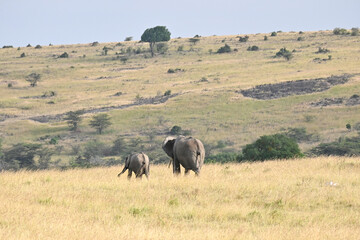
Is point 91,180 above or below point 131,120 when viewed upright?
above

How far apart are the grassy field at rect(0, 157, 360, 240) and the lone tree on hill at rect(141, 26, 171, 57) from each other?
380ft

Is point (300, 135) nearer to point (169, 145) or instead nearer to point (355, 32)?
point (169, 145)

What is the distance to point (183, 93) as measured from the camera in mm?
80500

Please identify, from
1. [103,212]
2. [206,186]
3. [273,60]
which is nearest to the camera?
[103,212]

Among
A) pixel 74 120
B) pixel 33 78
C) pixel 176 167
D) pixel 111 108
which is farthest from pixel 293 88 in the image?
pixel 176 167

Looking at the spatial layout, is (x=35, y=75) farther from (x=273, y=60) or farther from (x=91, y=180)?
(x=91, y=180)

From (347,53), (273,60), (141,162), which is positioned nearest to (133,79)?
(273,60)

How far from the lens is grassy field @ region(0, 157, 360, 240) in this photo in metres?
10.0

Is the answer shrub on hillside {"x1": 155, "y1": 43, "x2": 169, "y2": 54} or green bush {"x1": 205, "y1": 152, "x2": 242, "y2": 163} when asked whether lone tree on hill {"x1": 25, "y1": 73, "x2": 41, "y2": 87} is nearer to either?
shrub on hillside {"x1": 155, "y1": 43, "x2": 169, "y2": 54}

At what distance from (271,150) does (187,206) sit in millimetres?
14916

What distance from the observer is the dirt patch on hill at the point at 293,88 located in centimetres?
7481

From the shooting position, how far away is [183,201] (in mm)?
13477

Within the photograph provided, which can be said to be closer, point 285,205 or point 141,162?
point 285,205

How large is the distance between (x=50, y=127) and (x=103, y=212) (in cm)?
5825
